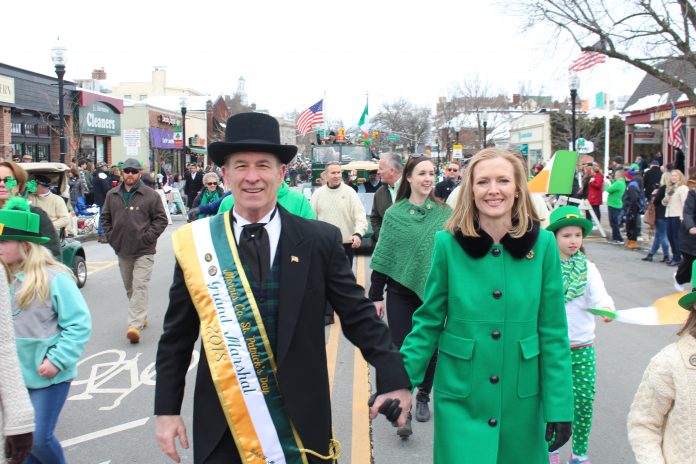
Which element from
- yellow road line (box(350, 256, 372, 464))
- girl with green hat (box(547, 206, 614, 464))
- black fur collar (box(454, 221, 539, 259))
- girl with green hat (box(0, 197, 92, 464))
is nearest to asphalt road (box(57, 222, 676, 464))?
yellow road line (box(350, 256, 372, 464))

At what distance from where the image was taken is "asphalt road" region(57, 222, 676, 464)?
201 inches

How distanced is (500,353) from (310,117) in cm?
2551

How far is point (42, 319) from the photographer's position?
3.82 metres

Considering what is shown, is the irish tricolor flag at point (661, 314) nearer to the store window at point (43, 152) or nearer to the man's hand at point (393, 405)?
the man's hand at point (393, 405)

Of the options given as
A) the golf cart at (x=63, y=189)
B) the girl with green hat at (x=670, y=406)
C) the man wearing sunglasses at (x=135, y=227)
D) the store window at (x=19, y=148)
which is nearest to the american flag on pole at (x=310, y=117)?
the store window at (x=19, y=148)

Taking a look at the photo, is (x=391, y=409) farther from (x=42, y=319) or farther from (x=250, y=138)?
(x=42, y=319)

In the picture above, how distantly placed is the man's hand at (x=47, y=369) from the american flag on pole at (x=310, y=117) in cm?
2449

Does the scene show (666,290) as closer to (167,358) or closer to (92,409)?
(92,409)

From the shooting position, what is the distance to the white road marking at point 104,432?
5.34 metres

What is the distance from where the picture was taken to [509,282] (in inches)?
125

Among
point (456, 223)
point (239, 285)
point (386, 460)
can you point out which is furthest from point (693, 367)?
point (386, 460)

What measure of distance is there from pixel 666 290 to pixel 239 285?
10.7m

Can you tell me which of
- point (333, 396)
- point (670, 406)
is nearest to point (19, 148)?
point (333, 396)

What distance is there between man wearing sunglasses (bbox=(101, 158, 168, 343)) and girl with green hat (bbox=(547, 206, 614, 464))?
5363 millimetres
